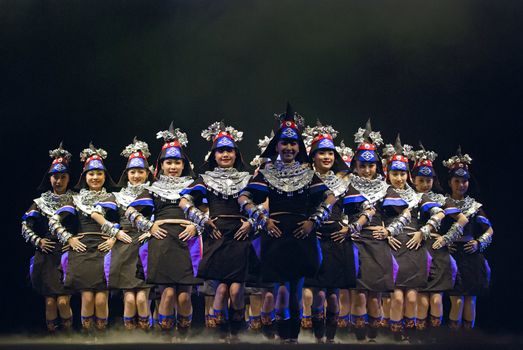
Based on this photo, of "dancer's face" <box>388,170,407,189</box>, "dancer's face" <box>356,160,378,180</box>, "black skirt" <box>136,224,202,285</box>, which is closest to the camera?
"black skirt" <box>136,224,202,285</box>

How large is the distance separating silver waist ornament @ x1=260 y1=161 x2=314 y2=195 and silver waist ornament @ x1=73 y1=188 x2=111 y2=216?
1674mm

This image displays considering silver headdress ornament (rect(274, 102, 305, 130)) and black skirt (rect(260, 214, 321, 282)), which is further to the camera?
silver headdress ornament (rect(274, 102, 305, 130))

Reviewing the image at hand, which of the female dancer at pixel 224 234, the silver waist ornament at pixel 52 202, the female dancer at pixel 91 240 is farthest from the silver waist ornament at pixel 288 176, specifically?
the silver waist ornament at pixel 52 202

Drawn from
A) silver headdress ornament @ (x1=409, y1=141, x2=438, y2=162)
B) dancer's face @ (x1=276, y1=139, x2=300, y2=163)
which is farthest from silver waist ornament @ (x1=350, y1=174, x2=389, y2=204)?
dancer's face @ (x1=276, y1=139, x2=300, y2=163)

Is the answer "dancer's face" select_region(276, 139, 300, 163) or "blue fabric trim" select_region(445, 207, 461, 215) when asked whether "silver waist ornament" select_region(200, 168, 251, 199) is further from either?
"blue fabric trim" select_region(445, 207, 461, 215)

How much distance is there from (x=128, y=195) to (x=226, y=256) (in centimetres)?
124

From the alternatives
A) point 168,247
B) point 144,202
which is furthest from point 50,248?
point 168,247

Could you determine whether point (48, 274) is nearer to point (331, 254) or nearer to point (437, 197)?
point (331, 254)

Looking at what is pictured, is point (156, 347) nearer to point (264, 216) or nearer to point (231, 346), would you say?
point (231, 346)

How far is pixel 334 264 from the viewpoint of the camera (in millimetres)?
5586

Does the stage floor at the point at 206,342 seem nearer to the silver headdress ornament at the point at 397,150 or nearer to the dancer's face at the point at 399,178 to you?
the dancer's face at the point at 399,178

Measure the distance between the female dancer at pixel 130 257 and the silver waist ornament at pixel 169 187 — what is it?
36 centimetres

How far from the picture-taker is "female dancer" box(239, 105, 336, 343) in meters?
5.16

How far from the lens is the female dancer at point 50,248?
639cm
